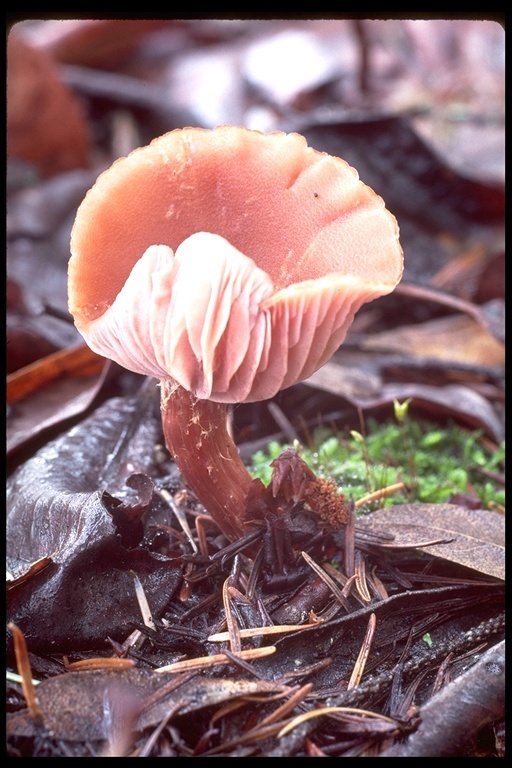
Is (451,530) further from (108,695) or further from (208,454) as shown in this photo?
(108,695)

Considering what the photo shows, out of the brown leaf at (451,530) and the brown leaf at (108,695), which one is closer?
the brown leaf at (108,695)

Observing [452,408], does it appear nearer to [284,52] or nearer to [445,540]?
[445,540]

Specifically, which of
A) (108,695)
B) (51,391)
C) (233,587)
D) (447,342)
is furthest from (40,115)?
(108,695)

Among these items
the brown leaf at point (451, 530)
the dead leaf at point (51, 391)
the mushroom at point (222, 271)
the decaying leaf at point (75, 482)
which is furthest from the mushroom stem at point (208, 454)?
the dead leaf at point (51, 391)

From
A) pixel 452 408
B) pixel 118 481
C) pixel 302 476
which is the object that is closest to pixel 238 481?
pixel 302 476

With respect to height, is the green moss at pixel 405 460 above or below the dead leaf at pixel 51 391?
below

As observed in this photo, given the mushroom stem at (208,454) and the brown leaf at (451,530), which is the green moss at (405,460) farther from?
the mushroom stem at (208,454)

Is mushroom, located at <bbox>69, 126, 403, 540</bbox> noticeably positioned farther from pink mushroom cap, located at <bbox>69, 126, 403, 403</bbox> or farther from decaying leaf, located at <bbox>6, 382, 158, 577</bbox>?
decaying leaf, located at <bbox>6, 382, 158, 577</bbox>

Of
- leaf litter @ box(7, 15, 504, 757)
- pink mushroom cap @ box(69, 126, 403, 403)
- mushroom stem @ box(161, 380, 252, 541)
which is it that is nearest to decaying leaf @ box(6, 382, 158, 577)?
leaf litter @ box(7, 15, 504, 757)
